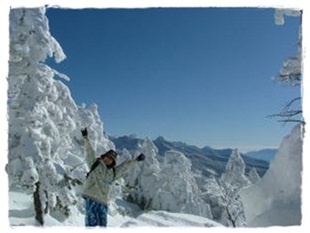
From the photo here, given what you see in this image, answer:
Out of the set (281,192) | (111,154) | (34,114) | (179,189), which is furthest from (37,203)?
(179,189)

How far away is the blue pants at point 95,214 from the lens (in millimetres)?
5974

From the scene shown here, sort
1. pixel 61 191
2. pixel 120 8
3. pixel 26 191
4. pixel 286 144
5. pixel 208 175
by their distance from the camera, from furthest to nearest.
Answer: pixel 208 175 < pixel 61 191 < pixel 26 191 < pixel 286 144 < pixel 120 8

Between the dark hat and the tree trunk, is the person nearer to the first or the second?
the dark hat

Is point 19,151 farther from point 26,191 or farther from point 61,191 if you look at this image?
point 61,191

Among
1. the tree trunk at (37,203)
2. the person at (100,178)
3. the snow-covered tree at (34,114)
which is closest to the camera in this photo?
the person at (100,178)

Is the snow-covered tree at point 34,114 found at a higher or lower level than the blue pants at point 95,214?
higher

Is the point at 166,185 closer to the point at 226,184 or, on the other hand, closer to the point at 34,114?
the point at 226,184

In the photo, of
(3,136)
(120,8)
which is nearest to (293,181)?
(120,8)

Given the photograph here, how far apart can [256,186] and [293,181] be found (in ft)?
3.32

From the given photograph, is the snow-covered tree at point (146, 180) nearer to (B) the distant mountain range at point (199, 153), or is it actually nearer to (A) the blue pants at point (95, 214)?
(B) the distant mountain range at point (199, 153)

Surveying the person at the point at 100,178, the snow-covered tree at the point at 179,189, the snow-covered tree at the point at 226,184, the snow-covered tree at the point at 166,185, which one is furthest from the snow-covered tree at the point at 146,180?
the person at the point at 100,178

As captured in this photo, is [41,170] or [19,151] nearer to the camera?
[19,151]
